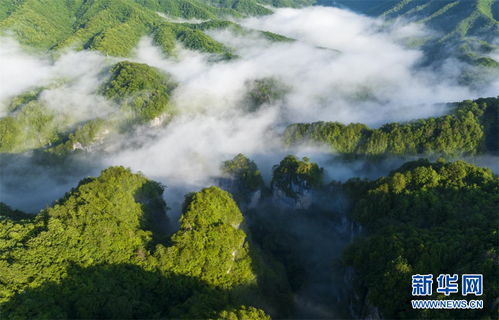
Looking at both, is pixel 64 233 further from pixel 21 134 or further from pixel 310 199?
pixel 21 134

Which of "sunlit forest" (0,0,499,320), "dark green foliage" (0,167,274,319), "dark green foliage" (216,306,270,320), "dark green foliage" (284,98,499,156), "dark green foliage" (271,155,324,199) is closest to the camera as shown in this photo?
"dark green foliage" (216,306,270,320)

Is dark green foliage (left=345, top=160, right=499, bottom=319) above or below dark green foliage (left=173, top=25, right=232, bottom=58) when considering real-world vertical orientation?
below

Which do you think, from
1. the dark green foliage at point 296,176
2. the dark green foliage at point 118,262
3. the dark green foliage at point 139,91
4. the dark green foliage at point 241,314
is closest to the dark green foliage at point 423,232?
the dark green foliage at point 296,176

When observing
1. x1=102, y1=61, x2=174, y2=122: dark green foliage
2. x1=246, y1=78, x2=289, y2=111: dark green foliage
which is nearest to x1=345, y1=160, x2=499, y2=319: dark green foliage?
x1=246, y1=78, x2=289, y2=111: dark green foliage

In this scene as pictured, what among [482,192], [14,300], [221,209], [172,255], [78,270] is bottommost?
[14,300]

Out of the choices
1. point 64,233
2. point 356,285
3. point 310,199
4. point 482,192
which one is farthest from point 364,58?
point 64,233

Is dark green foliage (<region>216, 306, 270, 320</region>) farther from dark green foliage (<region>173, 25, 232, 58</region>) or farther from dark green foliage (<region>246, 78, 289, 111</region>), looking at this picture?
dark green foliage (<region>173, 25, 232, 58</region>)

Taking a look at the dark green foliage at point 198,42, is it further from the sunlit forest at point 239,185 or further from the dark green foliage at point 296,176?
the dark green foliage at point 296,176
